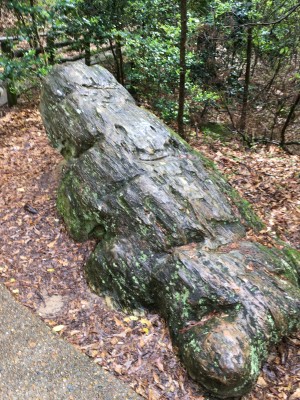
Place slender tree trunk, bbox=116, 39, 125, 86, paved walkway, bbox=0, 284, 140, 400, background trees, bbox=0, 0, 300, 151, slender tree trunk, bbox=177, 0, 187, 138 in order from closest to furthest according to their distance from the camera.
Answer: paved walkway, bbox=0, 284, 140, 400 → slender tree trunk, bbox=177, 0, 187, 138 → background trees, bbox=0, 0, 300, 151 → slender tree trunk, bbox=116, 39, 125, 86

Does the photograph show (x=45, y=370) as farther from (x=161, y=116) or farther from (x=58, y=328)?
(x=161, y=116)

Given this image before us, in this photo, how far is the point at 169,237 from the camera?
4051 mm

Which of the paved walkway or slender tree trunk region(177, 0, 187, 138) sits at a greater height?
slender tree trunk region(177, 0, 187, 138)

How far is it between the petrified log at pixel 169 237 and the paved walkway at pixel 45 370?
740 millimetres

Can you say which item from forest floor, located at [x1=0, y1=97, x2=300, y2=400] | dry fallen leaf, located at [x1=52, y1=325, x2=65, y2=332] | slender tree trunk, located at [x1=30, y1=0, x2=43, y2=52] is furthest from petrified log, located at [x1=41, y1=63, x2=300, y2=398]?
slender tree trunk, located at [x1=30, y1=0, x2=43, y2=52]

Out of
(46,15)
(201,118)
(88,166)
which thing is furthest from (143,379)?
(201,118)

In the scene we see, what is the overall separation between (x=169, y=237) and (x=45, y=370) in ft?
5.77

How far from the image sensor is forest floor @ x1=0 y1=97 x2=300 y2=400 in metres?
3.48

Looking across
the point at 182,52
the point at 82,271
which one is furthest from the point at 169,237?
the point at 182,52

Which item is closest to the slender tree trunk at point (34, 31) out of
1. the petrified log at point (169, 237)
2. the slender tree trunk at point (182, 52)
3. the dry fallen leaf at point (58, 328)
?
the petrified log at point (169, 237)

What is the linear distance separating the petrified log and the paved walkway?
74cm

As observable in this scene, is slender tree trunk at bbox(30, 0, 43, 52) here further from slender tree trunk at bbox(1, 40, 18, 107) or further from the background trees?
slender tree trunk at bbox(1, 40, 18, 107)

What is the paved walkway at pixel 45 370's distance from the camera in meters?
3.25

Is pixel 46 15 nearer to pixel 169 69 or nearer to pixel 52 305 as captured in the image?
pixel 169 69
